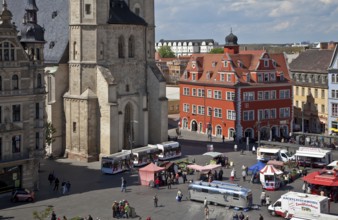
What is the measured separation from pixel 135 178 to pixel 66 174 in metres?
7.99

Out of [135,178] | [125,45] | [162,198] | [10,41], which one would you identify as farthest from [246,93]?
[10,41]

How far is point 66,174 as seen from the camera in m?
58.3

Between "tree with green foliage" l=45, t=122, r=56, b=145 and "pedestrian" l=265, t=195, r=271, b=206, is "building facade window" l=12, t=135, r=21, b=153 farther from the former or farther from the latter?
"pedestrian" l=265, t=195, r=271, b=206

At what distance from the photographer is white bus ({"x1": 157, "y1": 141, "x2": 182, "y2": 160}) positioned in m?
64.1

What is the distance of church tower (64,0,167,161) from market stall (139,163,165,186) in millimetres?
9734

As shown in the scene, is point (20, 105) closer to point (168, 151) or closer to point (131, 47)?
point (168, 151)

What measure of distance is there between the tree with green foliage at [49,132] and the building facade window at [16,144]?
12.8 meters

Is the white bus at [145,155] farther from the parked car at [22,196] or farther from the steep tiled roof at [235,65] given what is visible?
the steep tiled roof at [235,65]

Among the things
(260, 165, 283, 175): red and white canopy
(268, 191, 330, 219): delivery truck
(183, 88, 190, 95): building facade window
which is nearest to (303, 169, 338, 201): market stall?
(260, 165, 283, 175): red and white canopy

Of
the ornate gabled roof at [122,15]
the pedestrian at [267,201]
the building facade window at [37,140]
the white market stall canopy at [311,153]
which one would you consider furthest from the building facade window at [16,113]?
the white market stall canopy at [311,153]

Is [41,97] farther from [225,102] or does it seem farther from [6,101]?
[225,102]

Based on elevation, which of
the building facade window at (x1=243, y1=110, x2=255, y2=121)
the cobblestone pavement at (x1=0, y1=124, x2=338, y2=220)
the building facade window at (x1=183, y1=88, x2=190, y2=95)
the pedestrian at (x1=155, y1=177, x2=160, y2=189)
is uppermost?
the building facade window at (x1=183, y1=88, x2=190, y2=95)

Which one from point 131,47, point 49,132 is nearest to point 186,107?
point 131,47

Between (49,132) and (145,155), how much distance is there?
467 inches
